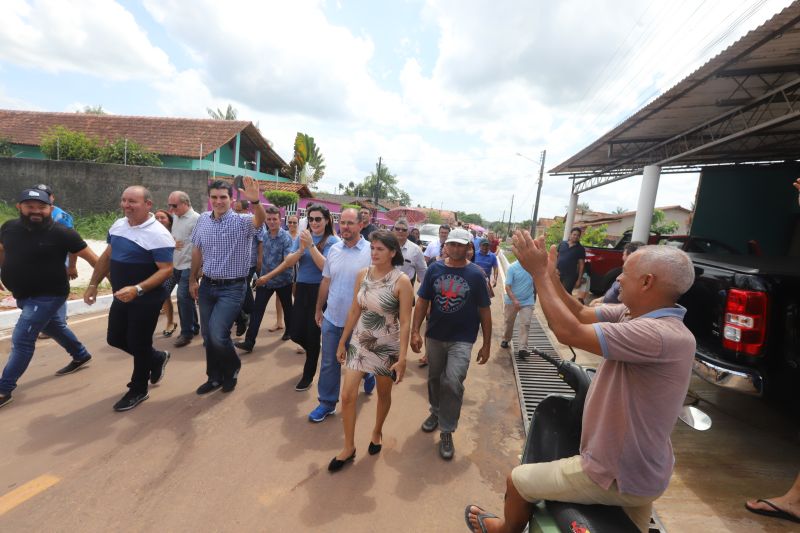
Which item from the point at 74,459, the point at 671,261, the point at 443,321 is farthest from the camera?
the point at 443,321

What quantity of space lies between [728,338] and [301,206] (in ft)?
58.9

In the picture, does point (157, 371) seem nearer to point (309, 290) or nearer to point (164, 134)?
point (309, 290)

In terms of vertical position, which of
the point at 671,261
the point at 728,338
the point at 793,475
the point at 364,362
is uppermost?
the point at 671,261

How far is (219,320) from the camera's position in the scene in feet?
11.3

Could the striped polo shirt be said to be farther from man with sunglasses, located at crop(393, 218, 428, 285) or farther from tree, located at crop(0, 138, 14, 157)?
tree, located at crop(0, 138, 14, 157)

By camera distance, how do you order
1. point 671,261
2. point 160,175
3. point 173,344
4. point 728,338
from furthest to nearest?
point 160,175
point 173,344
point 728,338
point 671,261

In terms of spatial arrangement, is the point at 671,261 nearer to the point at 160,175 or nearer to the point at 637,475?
the point at 637,475

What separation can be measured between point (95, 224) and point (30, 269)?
10786mm

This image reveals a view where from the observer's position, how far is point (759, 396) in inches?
104

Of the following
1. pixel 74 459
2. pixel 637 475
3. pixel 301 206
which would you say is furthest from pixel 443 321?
pixel 301 206

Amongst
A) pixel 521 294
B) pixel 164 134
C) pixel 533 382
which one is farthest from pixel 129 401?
pixel 164 134

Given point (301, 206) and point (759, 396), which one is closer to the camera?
point (759, 396)

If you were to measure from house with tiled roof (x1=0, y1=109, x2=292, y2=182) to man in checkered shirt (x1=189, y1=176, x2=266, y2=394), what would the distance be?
45.6ft

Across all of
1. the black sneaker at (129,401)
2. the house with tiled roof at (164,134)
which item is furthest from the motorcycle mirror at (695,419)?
the house with tiled roof at (164,134)
